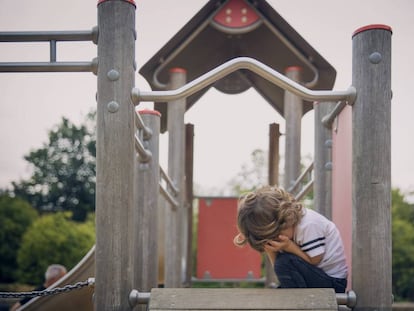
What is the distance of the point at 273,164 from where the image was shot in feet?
22.0

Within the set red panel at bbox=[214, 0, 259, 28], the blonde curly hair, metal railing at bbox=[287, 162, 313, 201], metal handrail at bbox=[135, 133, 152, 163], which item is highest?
red panel at bbox=[214, 0, 259, 28]

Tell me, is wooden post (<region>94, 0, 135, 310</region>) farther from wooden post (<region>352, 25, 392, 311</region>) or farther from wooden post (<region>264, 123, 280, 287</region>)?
wooden post (<region>264, 123, 280, 287</region>)

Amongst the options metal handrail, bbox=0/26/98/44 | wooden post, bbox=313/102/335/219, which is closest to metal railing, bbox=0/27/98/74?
metal handrail, bbox=0/26/98/44

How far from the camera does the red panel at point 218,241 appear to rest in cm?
723

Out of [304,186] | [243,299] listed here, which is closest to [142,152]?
[243,299]

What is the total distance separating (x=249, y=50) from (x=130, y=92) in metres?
3.59

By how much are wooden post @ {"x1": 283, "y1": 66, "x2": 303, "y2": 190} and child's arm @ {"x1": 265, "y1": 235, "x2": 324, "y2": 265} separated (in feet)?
9.69

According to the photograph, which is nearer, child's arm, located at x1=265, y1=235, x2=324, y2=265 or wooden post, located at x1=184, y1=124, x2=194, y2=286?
child's arm, located at x1=265, y1=235, x2=324, y2=265

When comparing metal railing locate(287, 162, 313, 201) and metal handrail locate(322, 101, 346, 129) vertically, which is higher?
metal handrail locate(322, 101, 346, 129)

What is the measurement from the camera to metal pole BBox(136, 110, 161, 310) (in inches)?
127

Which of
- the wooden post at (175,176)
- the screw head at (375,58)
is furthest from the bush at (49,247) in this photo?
the screw head at (375,58)

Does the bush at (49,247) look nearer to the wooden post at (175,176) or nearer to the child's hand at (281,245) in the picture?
the wooden post at (175,176)

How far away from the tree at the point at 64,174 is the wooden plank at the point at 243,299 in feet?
95.1

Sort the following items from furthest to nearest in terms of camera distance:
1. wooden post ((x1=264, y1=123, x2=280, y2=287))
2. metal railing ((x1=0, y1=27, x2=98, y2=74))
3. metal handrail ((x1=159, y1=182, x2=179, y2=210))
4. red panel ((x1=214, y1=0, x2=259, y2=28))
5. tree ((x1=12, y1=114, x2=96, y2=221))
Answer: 1. tree ((x1=12, y1=114, x2=96, y2=221))
2. wooden post ((x1=264, y1=123, x2=280, y2=287))
3. red panel ((x1=214, y1=0, x2=259, y2=28))
4. metal handrail ((x1=159, y1=182, x2=179, y2=210))
5. metal railing ((x1=0, y1=27, x2=98, y2=74))
